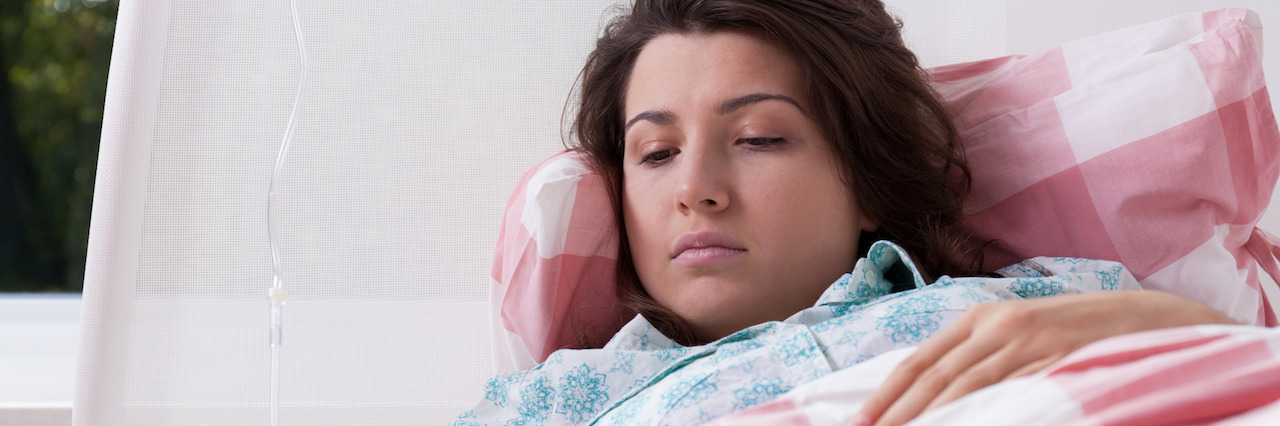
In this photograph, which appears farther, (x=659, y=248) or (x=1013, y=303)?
(x=659, y=248)

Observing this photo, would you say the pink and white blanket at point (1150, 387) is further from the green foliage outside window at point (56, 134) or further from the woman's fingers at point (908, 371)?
the green foliage outside window at point (56, 134)

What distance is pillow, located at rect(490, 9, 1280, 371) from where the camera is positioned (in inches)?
A: 36.8

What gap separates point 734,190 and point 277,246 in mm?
623

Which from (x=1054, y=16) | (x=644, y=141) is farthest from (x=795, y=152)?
(x=1054, y=16)

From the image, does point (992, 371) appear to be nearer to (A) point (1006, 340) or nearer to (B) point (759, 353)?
(A) point (1006, 340)

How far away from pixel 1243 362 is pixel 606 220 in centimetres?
68

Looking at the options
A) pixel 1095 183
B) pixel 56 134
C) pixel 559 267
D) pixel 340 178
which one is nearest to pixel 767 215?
pixel 559 267

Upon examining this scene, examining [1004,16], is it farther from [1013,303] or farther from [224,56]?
[224,56]

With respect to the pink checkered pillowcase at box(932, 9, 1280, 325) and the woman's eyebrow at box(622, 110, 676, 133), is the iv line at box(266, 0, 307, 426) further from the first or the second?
the pink checkered pillowcase at box(932, 9, 1280, 325)

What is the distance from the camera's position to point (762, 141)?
936mm

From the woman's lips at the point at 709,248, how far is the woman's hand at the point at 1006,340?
0.30 metres

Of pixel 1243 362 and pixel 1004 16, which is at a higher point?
pixel 1004 16

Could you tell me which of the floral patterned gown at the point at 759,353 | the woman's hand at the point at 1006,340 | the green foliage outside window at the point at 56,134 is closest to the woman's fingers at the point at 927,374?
the woman's hand at the point at 1006,340

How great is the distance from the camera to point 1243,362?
528mm
